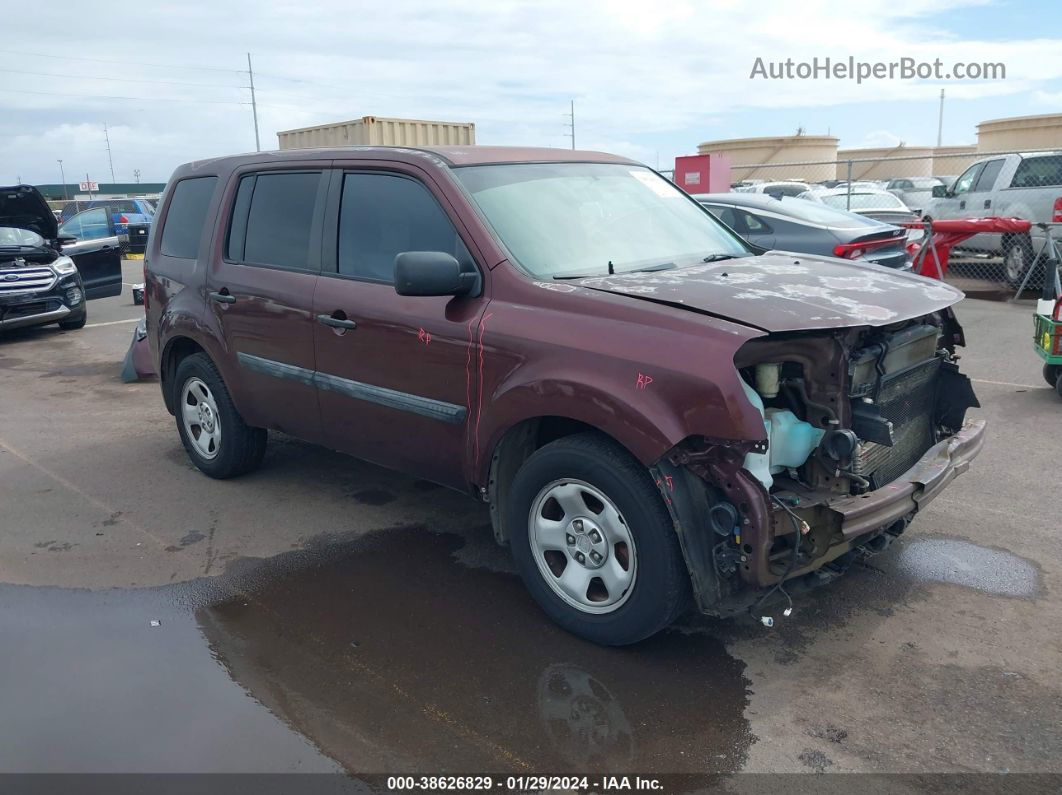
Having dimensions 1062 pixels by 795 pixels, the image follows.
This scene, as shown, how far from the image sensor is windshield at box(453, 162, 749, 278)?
409 centimetres

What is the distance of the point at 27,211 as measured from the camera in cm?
1220

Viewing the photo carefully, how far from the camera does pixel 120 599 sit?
4273 mm

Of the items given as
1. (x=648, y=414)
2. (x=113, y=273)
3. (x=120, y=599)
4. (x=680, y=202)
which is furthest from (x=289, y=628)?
(x=113, y=273)

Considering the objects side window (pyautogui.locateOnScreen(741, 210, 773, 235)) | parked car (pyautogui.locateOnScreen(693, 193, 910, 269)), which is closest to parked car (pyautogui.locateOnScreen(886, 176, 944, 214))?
parked car (pyautogui.locateOnScreen(693, 193, 910, 269))

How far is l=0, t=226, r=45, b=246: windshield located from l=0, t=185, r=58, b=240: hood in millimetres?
199

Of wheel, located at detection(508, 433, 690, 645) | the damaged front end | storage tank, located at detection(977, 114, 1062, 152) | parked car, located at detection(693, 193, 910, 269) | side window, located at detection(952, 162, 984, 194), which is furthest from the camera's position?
storage tank, located at detection(977, 114, 1062, 152)

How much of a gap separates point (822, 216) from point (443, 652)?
7.90 metres

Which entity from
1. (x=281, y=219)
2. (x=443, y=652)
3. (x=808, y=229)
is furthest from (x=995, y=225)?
(x=443, y=652)

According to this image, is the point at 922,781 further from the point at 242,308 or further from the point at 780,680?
the point at 242,308

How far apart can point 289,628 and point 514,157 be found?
251cm

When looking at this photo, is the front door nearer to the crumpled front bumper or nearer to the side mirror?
the side mirror

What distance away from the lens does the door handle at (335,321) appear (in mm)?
4470

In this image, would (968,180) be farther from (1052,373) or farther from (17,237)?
(17,237)

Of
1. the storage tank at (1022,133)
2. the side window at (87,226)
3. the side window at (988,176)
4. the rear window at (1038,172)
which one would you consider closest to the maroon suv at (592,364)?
the rear window at (1038,172)
